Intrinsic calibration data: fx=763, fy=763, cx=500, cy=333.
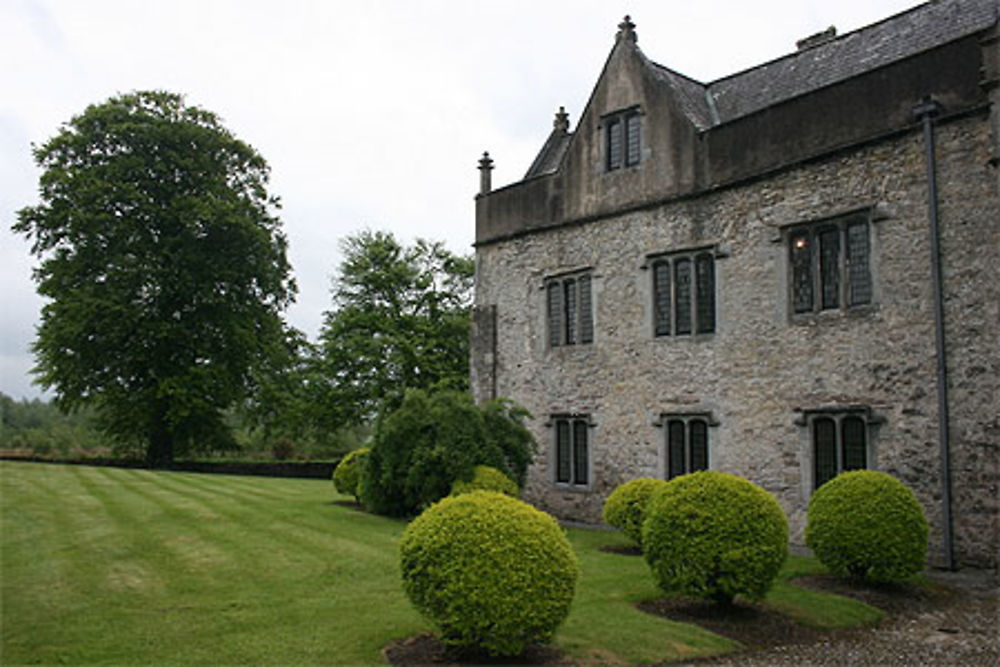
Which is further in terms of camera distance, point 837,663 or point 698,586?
point 698,586

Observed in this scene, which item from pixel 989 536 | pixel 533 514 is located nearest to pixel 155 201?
pixel 533 514

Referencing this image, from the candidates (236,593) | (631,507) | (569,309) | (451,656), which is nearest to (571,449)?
(569,309)

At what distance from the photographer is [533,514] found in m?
8.02

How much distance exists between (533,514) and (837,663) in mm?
3680

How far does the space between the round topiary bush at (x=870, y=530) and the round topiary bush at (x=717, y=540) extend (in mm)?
1865

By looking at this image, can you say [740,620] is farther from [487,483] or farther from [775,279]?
[775,279]

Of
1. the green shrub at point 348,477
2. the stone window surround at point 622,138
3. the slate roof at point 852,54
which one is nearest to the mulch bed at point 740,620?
the slate roof at point 852,54

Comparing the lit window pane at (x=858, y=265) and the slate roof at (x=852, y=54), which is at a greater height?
the slate roof at (x=852, y=54)

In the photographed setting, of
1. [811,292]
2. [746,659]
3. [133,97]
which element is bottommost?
[746,659]

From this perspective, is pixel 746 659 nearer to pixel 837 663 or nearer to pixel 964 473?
→ pixel 837 663

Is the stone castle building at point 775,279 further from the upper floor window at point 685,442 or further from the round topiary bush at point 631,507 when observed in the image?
the round topiary bush at point 631,507

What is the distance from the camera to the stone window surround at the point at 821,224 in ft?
46.1

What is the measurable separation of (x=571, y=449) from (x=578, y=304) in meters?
3.77

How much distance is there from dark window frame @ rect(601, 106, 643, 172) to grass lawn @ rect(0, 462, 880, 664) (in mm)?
9020
